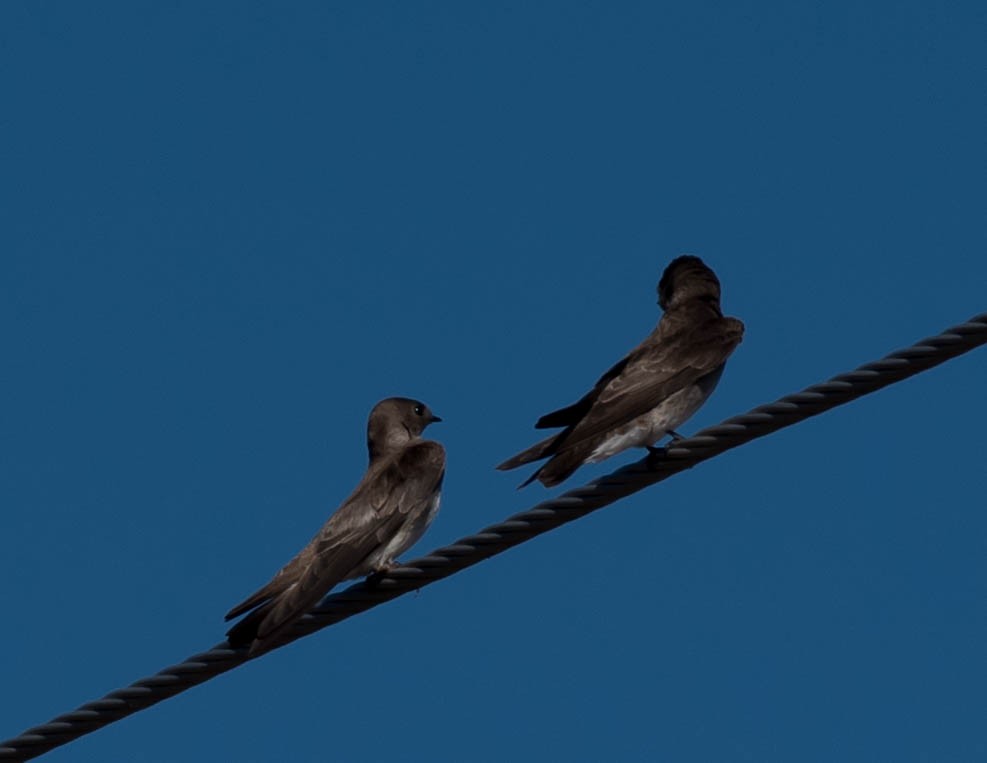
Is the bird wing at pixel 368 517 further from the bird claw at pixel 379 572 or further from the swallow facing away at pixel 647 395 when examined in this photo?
the swallow facing away at pixel 647 395

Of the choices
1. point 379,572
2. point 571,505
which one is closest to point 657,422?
point 379,572

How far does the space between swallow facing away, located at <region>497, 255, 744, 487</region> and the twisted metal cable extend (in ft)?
4.61

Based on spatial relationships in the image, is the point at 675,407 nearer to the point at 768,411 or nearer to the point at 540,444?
the point at 540,444

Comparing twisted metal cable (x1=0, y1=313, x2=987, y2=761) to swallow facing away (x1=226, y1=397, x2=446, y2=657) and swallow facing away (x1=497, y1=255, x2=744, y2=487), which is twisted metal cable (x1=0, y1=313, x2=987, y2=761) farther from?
swallow facing away (x1=497, y1=255, x2=744, y2=487)

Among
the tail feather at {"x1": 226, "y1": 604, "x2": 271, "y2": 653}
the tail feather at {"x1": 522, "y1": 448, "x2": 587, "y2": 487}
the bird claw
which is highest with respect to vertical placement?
the tail feather at {"x1": 522, "y1": 448, "x2": 587, "y2": 487}

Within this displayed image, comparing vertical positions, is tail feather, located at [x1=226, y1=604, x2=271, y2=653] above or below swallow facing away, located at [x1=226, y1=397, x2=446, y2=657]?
below

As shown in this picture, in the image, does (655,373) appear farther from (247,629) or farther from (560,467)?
(247,629)

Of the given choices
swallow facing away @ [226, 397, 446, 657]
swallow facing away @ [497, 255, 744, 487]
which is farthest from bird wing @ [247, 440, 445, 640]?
swallow facing away @ [497, 255, 744, 487]

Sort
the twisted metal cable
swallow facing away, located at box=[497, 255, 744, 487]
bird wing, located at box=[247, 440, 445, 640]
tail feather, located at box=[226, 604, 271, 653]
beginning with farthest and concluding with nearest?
swallow facing away, located at box=[497, 255, 744, 487] < bird wing, located at box=[247, 440, 445, 640] < tail feather, located at box=[226, 604, 271, 653] < the twisted metal cable

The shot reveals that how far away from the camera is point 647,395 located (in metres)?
10.0

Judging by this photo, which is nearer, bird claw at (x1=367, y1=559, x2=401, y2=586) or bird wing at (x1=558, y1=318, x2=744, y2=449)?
bird claw at (x1=367, y1=559, x2=401, y2=586)

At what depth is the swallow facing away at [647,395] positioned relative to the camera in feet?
31.9

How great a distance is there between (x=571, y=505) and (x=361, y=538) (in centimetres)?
218

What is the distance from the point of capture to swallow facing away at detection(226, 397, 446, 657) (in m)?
8.63
